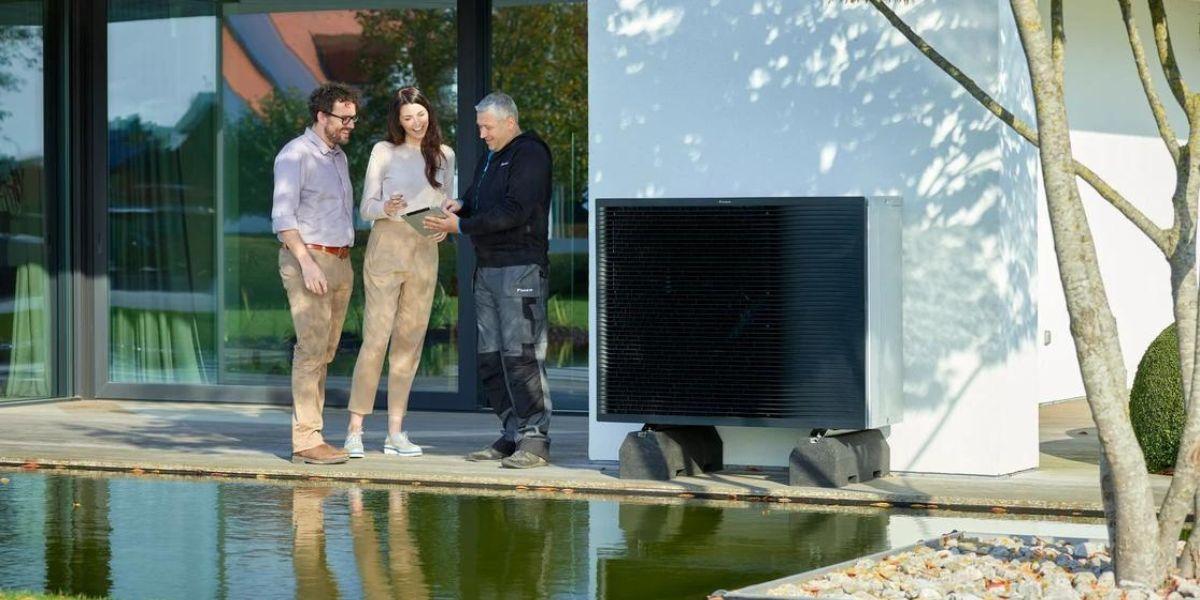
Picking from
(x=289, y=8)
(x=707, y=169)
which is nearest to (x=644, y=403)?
(x=707, y=169)

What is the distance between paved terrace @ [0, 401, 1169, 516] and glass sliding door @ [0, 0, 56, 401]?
0.92 m

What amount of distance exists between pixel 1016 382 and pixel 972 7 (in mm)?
1681

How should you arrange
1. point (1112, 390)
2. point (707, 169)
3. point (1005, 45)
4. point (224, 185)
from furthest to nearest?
point (224, 185)
point (707, 169)
point (1005, 45)
point (1112, 390)

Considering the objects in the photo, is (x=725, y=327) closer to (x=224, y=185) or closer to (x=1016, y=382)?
(x=1016, y=382)

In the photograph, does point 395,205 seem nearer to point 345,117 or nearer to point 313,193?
point 313,193

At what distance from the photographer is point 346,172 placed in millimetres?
9430

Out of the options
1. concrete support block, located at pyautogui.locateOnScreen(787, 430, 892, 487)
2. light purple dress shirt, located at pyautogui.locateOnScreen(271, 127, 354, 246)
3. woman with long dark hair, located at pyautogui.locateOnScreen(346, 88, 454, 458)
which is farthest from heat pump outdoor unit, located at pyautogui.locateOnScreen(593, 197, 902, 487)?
light purple dress shirt, located at pyautogui.locateOnScreen(271, 127, 354, 246)

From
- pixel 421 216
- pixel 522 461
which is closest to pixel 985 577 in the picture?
pixel 522 461

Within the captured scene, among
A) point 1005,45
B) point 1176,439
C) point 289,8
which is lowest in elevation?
point 1176,439

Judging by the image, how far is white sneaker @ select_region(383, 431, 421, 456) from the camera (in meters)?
9.63

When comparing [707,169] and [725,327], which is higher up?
[707,169]

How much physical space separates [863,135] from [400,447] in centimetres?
278

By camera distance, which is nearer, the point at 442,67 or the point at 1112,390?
the point at 1112,390

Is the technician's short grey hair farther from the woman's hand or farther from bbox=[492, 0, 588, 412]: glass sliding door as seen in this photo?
→ bbox=[492, 0, 588, 412]: glass sliding door
